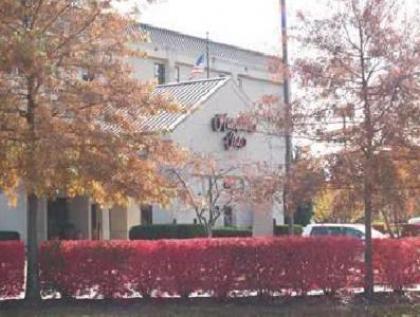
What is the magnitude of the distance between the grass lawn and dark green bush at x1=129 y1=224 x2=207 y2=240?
16122mm

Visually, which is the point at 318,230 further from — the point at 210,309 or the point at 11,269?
the point at 11,269

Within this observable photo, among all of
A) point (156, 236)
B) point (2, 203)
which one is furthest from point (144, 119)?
point (2, 203)

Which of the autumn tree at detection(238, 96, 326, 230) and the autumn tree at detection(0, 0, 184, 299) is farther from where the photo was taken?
the autumn tree at detection(238, 96, 326, 230)

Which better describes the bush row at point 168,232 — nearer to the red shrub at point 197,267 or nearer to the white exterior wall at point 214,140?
the white exterior wall at point 214,140

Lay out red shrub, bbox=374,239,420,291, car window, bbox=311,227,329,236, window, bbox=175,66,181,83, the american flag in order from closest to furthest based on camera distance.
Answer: red shrub, bbox=374,239,420,291 < car window, bbox=311,227,329,236 < the american flag < window, bbox=175,66,181,83

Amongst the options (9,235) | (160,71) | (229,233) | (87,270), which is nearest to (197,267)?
(87,270)

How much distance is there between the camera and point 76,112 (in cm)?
1483

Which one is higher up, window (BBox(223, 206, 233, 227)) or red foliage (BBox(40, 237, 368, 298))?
window (BBox(223, 206, 233, 227))

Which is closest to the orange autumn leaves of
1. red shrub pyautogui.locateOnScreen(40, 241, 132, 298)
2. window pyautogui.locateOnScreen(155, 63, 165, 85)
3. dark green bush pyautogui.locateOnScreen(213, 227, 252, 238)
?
red shrub pyautogui.locateOnScreen(40, 241, 132, 298)

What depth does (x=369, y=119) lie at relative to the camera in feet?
50.2

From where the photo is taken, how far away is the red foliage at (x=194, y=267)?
616 inches

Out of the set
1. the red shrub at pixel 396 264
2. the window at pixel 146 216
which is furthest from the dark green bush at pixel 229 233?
the red shrub at pixel 396 264

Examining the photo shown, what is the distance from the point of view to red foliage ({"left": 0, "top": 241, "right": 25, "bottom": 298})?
16.0m

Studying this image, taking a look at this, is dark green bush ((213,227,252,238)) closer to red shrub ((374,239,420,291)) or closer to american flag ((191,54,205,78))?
american flag ((191,54,205,78))
